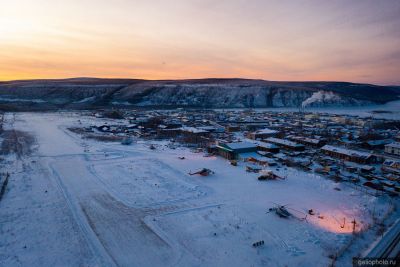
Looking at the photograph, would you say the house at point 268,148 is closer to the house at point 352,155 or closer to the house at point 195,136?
the house at point 352,155

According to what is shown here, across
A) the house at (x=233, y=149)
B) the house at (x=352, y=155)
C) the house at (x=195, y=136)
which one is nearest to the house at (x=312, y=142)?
the house at (x=352, y=155)

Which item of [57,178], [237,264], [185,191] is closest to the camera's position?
[237,264]

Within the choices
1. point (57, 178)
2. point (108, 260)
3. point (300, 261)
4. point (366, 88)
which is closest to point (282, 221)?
point (300, 261)

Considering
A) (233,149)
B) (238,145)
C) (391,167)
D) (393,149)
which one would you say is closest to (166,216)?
(233,149)

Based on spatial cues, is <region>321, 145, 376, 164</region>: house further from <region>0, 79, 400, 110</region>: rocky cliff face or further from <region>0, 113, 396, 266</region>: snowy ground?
<region>0, 79, 400, 110</region>: rocky cliff face

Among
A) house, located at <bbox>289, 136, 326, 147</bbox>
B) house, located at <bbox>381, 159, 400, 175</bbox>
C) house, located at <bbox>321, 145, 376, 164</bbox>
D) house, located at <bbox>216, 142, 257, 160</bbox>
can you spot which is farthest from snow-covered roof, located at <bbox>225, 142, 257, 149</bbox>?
house, located at <bbox>381, 159, 400, 175</bbox>

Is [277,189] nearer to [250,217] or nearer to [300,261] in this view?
[250,217]

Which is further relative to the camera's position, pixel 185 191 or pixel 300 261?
pixel 185 191
